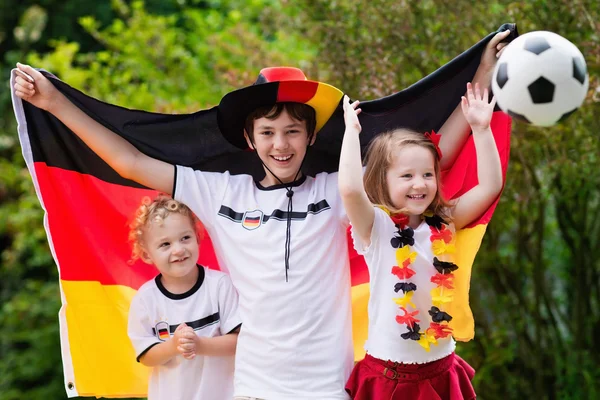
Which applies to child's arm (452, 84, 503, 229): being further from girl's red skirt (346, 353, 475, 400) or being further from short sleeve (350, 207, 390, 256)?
girl's red skirt (346, 353, 475, 400)

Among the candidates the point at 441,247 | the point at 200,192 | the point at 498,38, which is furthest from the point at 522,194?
the point at 200,192

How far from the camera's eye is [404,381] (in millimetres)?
3223

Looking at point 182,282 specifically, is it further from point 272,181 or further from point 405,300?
point 405,300

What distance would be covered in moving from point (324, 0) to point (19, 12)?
6.37 m

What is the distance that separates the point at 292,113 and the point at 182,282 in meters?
0.89

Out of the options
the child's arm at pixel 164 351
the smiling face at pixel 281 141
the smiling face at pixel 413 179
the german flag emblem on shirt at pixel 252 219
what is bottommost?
the child's arm at pixel 164 351

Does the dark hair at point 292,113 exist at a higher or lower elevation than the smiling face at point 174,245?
higher

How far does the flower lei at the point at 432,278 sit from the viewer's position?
10.6 ft

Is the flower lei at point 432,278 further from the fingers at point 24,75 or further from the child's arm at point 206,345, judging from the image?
the fingers at point 24,75

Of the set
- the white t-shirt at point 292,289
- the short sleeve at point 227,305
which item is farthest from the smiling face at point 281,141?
the short sleeve at point 227,305

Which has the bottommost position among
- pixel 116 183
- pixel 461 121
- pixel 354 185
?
pixel 354 185

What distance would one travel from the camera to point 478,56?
350cm

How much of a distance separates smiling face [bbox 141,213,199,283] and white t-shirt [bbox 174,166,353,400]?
0.15 m

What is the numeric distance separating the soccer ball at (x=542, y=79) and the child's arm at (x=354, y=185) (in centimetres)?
56
